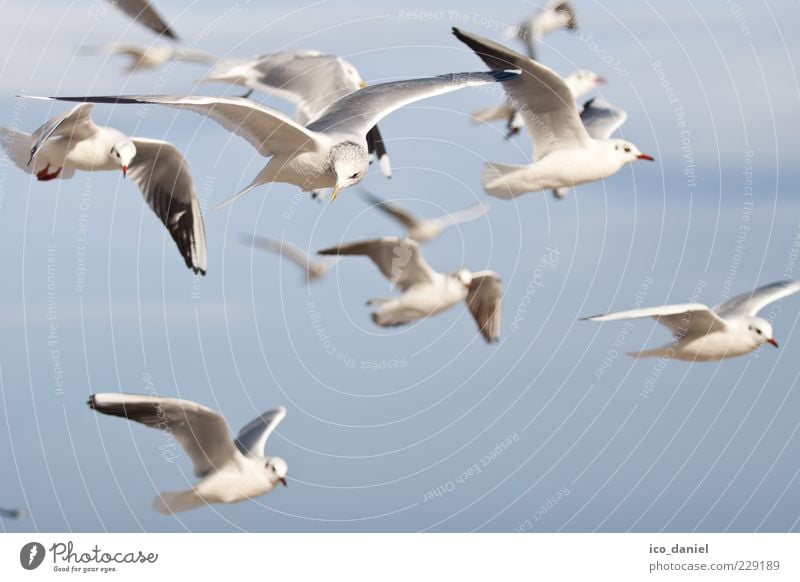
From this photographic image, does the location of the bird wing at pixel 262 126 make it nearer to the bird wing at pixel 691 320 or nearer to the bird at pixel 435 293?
the bird wing at pixel 691 320

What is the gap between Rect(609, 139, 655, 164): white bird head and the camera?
13.2 metres

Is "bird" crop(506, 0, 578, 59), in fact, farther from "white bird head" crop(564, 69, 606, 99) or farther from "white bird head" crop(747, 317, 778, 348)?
"white bird head" crop(747, 317, 778, 348)

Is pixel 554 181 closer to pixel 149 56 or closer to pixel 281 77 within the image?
pixel 281 77

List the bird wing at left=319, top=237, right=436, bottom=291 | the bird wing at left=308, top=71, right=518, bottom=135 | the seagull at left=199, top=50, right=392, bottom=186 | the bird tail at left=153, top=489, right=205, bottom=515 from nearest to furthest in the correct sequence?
the bird wing at left=308, top=71, right=518, bottom=135, the bird tail at left=153, top=489, right=205, bottom=515, the seagull at left=199, top=50, right=392, bottom=186, the bird wing at left=319, top=237, right=436, bottom=291

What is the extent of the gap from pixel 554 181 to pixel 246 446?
3335 mm

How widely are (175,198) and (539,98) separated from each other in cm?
294

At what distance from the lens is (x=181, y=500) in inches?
456

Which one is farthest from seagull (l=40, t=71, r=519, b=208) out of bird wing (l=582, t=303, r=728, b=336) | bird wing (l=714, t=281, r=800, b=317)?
bird wing (l=714, t=281, r=800, b=317)

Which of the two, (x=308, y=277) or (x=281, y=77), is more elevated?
(x=281, y=77)

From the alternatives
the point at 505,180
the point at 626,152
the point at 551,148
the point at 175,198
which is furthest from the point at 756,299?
the point at 175,198

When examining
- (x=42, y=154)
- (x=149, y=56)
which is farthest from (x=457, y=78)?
(x=149, y=56)

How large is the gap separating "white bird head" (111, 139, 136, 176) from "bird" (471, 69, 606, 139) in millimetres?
3018

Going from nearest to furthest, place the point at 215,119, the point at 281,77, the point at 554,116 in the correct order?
the point at 215,119, the point at 554,116, the point at 281,77

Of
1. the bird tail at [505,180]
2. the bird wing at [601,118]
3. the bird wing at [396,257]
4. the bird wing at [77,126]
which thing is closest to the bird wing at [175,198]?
the bird wing at [77,126]
